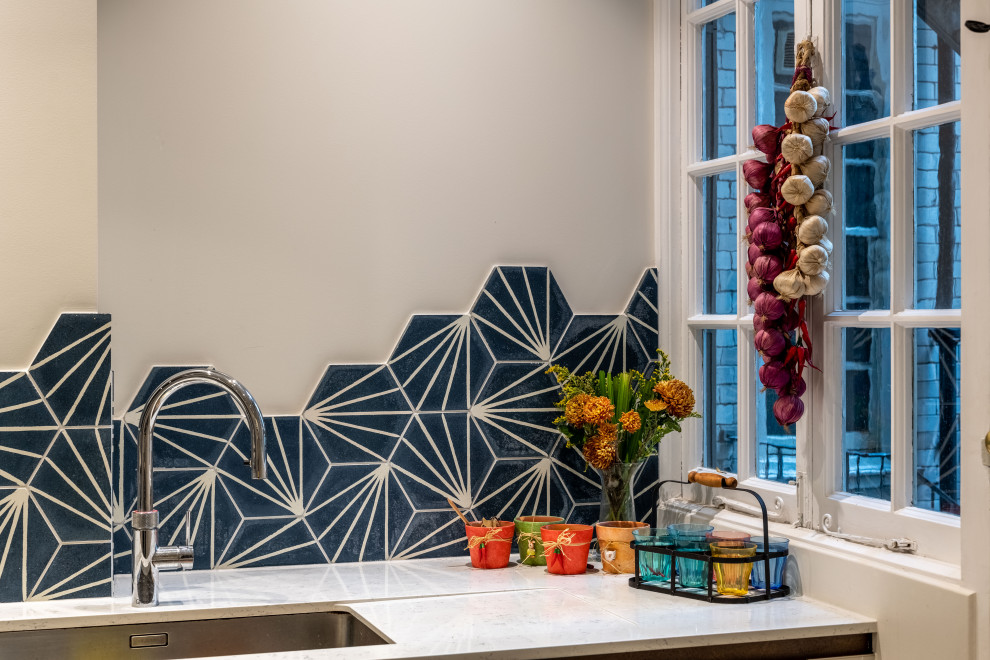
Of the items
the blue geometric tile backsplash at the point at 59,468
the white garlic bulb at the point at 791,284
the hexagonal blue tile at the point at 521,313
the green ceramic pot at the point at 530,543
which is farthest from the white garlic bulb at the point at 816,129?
the blue geometric tile backsplash at the point at 59,468

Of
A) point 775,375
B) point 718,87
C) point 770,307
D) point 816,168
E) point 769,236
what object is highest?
point 718,87

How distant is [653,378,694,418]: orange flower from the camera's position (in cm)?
215

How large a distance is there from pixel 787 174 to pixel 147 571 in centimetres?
133

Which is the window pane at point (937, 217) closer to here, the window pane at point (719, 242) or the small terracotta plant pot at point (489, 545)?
the window pane at point (719, 242)

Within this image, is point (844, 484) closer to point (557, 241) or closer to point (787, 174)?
point (787, 174)

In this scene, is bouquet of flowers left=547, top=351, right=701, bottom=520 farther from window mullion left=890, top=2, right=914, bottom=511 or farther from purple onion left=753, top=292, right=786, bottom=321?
window mullion left=890, top=2, right=914, bottom=511

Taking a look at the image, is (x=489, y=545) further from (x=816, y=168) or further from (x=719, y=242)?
(x=816, y=168)

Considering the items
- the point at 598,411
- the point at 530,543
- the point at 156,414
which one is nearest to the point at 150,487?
the point at 156,414

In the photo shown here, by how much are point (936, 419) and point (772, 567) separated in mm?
401

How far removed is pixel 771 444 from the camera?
2.09 m

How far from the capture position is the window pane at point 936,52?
1671mm

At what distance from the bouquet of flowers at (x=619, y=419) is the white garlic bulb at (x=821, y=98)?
61 cm

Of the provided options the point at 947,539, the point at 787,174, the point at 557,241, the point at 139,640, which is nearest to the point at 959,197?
the point at 787,174

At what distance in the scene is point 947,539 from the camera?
1.65 metres
